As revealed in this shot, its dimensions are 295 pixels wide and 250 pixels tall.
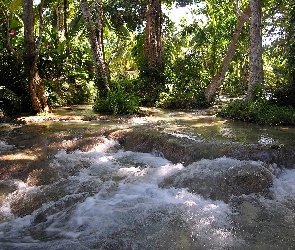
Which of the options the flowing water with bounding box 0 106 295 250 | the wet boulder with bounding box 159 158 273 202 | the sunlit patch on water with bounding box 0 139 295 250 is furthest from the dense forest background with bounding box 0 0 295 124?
the sunlit patch on water with bounding box 0 139 295 250

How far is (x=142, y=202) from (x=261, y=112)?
582cm

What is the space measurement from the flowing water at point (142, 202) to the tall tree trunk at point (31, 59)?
2897 millimetres

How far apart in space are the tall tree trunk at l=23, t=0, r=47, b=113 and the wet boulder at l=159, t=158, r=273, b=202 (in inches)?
231

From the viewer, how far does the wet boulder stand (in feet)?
15.6

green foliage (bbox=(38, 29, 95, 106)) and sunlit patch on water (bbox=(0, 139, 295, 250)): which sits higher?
green foliage (bbox=(38, 29, 95, 106))

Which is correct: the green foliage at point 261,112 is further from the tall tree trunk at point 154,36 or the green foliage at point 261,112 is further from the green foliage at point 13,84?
the green foliage at point 13,84

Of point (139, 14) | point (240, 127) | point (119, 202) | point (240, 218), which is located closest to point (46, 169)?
point (119, 202)

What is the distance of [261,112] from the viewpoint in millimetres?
9148

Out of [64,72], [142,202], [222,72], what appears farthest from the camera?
[222,72]

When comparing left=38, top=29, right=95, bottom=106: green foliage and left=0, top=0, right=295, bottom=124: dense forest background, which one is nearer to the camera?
left=0, top=0, right=295, bottom=124: dense forest background

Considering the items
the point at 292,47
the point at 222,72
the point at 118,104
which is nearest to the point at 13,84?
the point at 118,104

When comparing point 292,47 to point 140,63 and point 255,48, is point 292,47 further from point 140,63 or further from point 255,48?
point 140,63

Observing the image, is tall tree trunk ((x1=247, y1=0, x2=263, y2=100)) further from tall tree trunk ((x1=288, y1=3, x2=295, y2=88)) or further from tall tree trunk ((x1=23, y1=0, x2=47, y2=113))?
tall tree trunk ((x1=23, y1=0, x2=47, y2=113))

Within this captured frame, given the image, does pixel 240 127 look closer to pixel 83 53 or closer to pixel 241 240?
pixel 241 240
